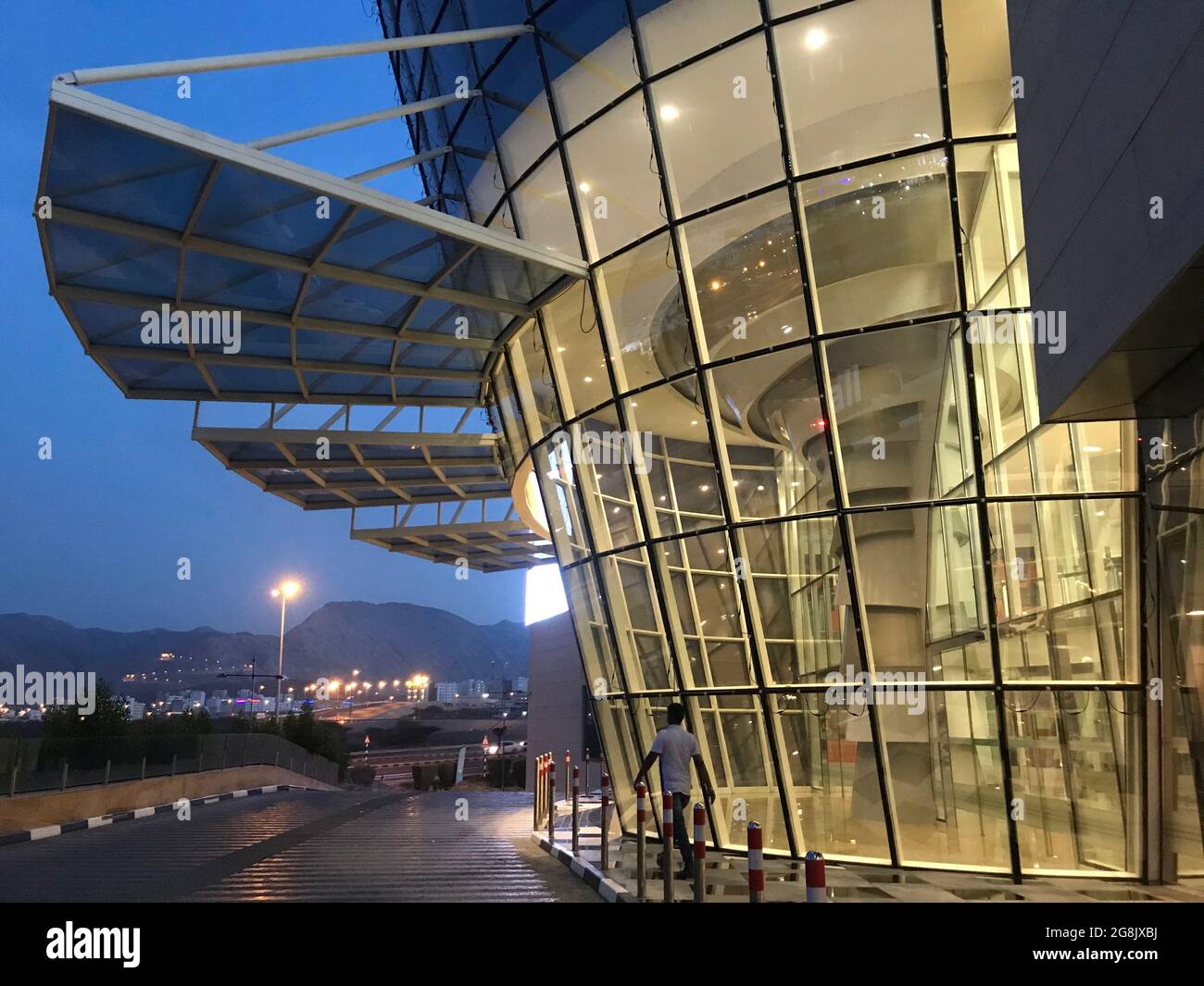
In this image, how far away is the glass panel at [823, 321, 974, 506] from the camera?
11773 mm

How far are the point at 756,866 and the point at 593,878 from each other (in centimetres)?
485

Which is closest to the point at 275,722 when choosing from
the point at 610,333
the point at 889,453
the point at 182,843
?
the point at 182,843

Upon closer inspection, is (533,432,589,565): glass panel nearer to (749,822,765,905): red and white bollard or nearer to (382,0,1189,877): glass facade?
(382,0,1189,877): glass facade

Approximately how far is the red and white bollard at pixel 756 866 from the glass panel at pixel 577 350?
870 centimetres

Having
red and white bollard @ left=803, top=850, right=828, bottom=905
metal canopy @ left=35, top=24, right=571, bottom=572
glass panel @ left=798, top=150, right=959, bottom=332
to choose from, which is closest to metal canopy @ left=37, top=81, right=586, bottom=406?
metal canopy @ left=35, top=24, right=571, bottom=572

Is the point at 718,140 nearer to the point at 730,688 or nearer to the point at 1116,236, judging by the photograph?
the point at 1116,236

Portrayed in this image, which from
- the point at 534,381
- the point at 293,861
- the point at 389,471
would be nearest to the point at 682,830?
the point at 293,861

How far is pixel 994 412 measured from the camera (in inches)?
458

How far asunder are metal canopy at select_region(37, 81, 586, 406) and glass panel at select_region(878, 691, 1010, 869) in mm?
7698

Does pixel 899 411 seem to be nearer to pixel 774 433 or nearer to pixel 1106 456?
pixel 774 433

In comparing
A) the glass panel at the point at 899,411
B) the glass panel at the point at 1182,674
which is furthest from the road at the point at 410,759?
the glass panel at the point at 1182,674

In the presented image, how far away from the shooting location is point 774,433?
43.0 feet

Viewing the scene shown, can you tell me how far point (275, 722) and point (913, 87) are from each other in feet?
117

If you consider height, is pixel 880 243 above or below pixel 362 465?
above
